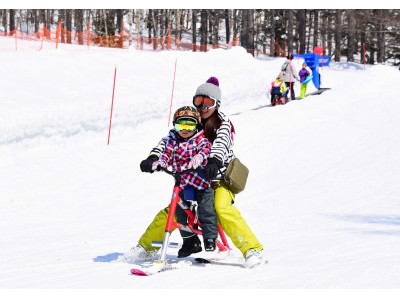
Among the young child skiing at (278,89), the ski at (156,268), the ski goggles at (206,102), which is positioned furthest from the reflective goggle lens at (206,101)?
the young child skiing at (278,89)

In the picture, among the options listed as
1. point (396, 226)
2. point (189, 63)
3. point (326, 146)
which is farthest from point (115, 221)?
point (189, 63)

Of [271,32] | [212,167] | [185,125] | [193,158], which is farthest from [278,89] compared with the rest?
[271,32]

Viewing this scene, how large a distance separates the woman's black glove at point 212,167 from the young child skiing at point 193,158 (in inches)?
4.8

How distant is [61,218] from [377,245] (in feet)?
16.0

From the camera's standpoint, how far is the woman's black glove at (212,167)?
603 centimetres

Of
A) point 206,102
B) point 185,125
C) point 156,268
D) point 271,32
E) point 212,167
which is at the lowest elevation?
point 271,32

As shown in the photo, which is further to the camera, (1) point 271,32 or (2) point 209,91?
(1) point 271,32

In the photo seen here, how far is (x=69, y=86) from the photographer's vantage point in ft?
72.0

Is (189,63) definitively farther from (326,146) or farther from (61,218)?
(61,218)

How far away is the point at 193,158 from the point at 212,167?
217 mm

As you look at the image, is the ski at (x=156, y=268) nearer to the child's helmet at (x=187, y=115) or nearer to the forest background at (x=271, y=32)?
the child's helmet at (x=187, y=115)

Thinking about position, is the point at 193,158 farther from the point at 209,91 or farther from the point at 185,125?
the point at 209,91

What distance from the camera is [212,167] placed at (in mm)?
6051

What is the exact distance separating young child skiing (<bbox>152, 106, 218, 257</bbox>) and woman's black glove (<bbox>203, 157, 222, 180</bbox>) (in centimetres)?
12
